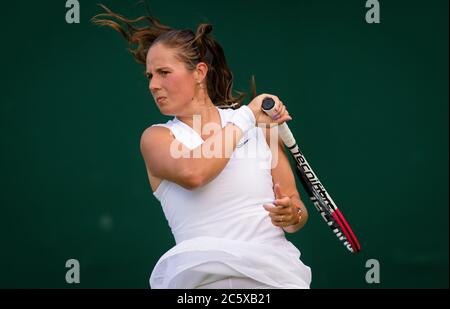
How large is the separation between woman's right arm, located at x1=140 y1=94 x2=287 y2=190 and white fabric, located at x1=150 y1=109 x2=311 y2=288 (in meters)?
0.06

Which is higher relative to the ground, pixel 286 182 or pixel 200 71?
pixel 200 71

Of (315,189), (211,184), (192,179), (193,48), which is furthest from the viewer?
(315,189)

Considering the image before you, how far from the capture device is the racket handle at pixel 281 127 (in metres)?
2.83

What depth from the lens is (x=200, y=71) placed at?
296cm

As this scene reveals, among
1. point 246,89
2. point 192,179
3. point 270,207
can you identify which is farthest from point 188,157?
point 246,89

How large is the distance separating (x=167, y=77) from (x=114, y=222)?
2.10 meters

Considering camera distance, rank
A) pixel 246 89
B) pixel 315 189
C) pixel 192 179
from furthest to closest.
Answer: pixel 246 89
pixel 315 189
pixel 192 179

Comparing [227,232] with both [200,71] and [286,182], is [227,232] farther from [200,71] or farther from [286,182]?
[200,71]

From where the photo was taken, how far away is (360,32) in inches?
200

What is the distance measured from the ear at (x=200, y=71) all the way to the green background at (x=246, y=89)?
1974 mm

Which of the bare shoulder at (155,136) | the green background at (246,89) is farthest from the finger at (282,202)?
the green background at (246,89)

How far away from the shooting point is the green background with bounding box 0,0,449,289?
4.77 m

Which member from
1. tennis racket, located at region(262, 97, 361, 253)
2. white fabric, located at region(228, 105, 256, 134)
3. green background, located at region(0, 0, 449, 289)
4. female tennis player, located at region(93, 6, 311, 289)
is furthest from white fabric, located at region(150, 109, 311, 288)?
green background, located at region(0, 0, 449, 289)

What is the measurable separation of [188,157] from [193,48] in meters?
0.46
